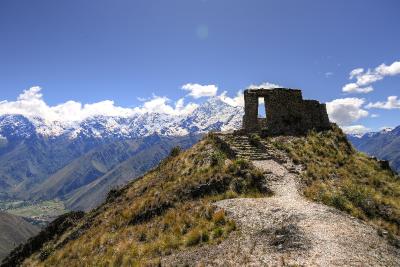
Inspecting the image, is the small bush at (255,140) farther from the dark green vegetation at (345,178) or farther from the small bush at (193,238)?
the small bush at (193,238)

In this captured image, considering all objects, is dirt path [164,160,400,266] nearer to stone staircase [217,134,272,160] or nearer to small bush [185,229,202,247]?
small bush [185,229,202,247]

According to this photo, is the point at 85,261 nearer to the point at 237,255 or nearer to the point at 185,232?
the point at 185,232

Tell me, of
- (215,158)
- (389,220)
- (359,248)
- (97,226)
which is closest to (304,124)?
(215,158)

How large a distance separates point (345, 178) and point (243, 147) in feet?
37.8

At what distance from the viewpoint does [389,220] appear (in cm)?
2964

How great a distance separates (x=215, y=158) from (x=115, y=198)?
16074 millimetres

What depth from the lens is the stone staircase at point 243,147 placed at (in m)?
42.2

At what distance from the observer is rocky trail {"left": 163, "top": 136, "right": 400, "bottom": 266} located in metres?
19.0

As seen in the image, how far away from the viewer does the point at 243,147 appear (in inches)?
1754

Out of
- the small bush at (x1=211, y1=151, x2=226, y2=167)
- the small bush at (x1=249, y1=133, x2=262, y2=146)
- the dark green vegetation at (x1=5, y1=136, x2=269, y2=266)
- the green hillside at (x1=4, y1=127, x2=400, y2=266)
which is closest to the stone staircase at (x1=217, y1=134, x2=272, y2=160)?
the small bush at (x1=249, y1=133, x2=262, y2=146)

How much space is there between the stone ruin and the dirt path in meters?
24.1

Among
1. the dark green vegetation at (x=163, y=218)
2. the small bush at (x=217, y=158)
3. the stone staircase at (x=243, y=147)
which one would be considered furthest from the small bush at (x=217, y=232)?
the stone staircase at (x=243, y=147)

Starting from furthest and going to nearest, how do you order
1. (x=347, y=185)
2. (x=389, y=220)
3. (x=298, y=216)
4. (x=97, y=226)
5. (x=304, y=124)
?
(x=304, y=124) < (x=97, y=226) < (x=347, y=185) < (x=389, y=220) < (x=298, y=216)

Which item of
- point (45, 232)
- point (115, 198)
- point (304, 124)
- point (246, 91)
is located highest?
point (246, 91)
